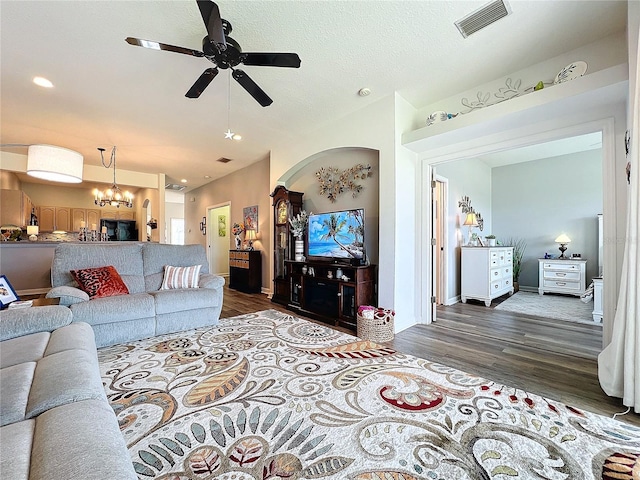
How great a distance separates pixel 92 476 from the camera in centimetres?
67

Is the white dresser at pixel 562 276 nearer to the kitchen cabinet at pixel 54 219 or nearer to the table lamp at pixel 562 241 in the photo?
the table lamp at pixel 562 241

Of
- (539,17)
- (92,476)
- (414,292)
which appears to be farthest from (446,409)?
(539,17)

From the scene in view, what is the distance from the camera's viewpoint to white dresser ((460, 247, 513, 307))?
14.9ft

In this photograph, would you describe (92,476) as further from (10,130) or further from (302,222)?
(10,130)

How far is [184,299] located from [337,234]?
6.57 feet

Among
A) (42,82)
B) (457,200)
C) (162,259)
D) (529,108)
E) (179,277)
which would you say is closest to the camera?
(529,108)

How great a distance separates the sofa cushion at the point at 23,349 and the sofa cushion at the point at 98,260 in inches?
61.4

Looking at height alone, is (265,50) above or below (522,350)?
above

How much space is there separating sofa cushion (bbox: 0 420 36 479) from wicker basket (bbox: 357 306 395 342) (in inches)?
98.1

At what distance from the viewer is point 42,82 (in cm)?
299

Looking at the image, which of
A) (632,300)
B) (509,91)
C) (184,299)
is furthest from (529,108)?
(184,299)

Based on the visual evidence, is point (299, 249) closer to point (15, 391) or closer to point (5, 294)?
point (5, 294)

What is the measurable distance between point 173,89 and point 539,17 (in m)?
3.57

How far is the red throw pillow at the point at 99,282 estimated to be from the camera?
2.76 meters
